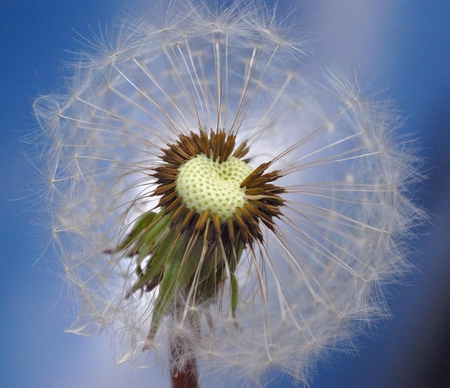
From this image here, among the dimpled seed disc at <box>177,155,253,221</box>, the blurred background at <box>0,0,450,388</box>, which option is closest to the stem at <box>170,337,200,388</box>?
the dimpled seed disc at <box>177,155,253,221</box>

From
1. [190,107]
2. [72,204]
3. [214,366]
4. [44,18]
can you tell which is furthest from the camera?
[44,18]

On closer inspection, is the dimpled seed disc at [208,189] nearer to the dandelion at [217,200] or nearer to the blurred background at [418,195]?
the dandelion at [217,200]

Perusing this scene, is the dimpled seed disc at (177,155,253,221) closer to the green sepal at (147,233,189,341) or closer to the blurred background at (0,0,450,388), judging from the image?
the green sepal at (147,233,189,341)

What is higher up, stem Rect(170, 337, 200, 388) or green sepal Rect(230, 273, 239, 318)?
green sepal Rect(230, 273, 239, 318)

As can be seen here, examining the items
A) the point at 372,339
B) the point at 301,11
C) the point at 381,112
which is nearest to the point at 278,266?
the point at 381,112

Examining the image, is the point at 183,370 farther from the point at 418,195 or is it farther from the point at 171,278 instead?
the point at 418,195

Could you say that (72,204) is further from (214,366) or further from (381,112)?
(381,112)

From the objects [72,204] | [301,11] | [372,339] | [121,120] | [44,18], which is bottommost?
[372,339]

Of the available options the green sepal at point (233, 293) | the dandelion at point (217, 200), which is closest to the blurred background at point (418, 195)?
the dandelion at point (217, 200)

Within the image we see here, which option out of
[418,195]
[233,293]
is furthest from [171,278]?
[418,195]
